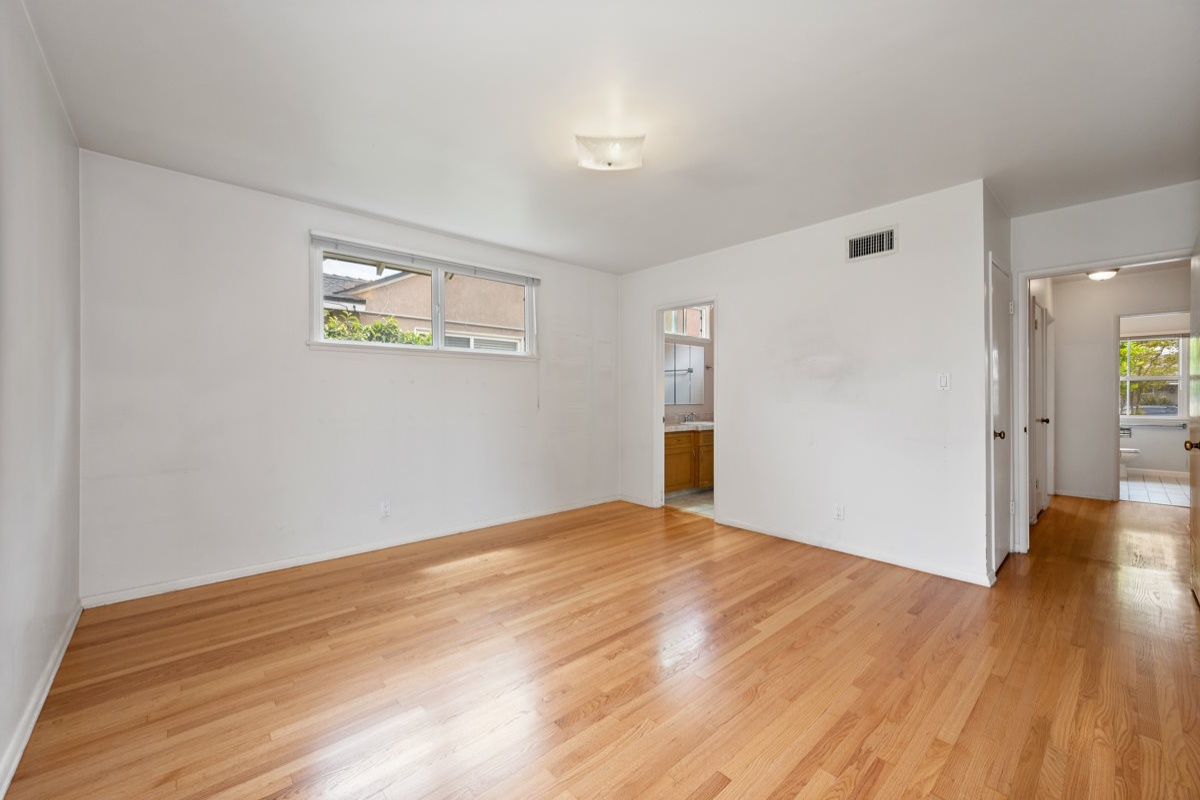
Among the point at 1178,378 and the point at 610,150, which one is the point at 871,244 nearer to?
the point at 610,150

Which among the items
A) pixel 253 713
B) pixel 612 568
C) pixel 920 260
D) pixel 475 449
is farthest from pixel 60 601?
pixel 920 260

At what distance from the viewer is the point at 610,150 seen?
2518 millimetres

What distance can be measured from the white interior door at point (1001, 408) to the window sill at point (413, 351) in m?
3.66

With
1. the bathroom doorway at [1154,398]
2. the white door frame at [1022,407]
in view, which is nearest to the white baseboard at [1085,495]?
the bathroom doorway at [1154,398]

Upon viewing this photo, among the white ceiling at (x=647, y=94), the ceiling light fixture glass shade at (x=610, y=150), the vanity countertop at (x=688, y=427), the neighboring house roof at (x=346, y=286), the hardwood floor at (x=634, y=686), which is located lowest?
the hardwood floor at (x=634, y=686)

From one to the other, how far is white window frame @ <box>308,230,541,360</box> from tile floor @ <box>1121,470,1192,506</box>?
7018 millimetres

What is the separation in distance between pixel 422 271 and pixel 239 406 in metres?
1.72

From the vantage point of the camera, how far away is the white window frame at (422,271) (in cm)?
362

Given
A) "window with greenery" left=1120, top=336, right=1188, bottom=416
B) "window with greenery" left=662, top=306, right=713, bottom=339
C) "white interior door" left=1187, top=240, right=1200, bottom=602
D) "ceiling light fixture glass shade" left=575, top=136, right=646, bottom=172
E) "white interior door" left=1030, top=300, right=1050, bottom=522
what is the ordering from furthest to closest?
"window with greenery" left=1120, top=336, right=1188, bottom=416, "window with greenery" left=662, top=306, right=713, bottom=339, "white interior door" left=1030, top=300, right=1050, bottom=522, "white interior door" left=1187, top=240, right=1200, bottom=602, "ceiling light fixture glass shade" left=575, top=136, right=646, bottom=172

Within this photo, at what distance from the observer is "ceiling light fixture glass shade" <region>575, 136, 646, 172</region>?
251cm

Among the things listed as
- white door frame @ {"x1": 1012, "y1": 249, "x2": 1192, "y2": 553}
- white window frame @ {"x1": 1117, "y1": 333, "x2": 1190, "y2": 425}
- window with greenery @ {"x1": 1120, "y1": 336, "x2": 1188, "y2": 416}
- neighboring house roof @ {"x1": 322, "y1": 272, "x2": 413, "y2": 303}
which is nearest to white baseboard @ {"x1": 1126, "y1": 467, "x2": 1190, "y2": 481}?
white window frame @ {"x1": 1117, "y1": 333, "x2": 1190, "y2": 425}

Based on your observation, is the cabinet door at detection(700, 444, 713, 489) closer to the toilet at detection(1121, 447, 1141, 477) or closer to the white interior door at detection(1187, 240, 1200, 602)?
the white interior door at detection(1187, 240, 1200, 602)

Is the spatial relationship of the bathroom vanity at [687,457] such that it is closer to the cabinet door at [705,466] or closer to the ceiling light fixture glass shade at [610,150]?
the cabinet door at [705,466]

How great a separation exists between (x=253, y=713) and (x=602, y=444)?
3.94 metres
